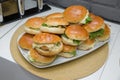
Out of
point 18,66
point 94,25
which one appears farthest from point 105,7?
point 18,66

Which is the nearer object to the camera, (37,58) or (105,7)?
(37,58)

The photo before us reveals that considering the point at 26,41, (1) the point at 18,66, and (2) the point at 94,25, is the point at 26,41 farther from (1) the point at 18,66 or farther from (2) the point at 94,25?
(2) the point at 94,25

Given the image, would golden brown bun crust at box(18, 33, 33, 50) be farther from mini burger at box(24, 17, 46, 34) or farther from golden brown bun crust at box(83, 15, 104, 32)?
golden brown bun crust at box(83, 15, 104, 32)

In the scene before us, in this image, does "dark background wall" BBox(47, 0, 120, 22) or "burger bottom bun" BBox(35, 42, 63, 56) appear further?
"dark background wall" BBox(47, 0, 120, 22)

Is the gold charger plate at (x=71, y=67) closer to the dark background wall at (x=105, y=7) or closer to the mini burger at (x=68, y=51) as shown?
the mini burger at (x=68, y=51)

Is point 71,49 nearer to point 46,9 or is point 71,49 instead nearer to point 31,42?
point 31,42

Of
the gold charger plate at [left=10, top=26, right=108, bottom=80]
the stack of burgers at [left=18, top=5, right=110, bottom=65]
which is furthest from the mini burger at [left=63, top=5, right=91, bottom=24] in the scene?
the gold charger plate at [left=10, top=26, right=108, bottom=80]

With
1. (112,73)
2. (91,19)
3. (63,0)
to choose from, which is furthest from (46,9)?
(112,73)
